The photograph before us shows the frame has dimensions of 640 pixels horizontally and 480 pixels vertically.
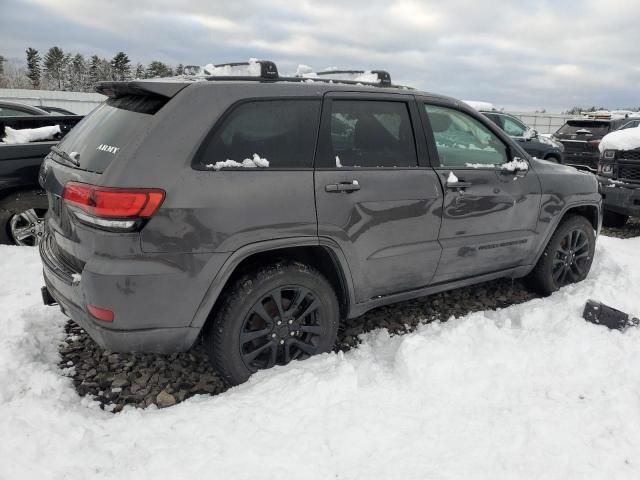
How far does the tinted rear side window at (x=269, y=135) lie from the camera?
2617 millimetres

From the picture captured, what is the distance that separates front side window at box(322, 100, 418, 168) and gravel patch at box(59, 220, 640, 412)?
1329 millimetres

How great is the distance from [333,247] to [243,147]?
0.78 metres

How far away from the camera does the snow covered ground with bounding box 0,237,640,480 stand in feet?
7.44

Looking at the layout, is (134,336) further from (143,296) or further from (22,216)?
(22,216)

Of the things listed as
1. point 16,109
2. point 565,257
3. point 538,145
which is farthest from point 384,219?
point 538,145

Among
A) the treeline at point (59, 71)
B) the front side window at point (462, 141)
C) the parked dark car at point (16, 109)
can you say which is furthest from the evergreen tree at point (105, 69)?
the front side window at point (462, 141)

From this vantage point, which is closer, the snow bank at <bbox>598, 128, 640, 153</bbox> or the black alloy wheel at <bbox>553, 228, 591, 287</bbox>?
the black alloy wheel at <bbox>553, 228, 591, 287</bbox>

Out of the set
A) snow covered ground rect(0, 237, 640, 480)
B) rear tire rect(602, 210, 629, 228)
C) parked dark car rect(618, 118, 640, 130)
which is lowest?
snow covered ground rect(0, 237, 640, 480)

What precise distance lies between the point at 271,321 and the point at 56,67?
246 feet

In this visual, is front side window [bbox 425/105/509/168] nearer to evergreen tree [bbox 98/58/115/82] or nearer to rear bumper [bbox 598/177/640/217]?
rear bumper [bbox 598/177/640/217]

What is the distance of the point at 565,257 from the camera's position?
4488mm

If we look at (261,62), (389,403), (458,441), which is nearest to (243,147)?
(261,62)

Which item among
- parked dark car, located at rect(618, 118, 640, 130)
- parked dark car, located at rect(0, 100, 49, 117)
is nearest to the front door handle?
parked dark car, located at rect(0, 100, 49, 117)

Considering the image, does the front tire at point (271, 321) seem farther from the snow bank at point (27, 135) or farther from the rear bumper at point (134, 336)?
the snow bank at point (27, 135)
